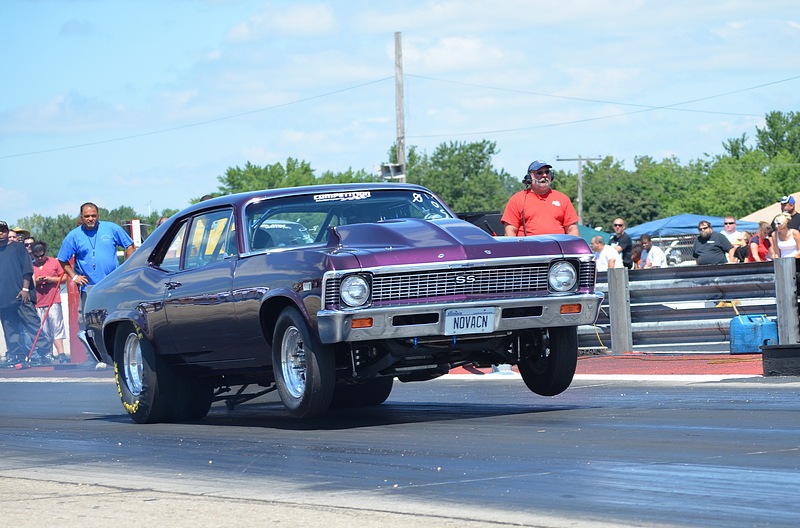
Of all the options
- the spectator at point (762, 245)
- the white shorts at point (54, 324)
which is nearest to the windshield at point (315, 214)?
the spectator at point (762, 245)

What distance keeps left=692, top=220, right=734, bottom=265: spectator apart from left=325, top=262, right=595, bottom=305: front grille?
11536 mm

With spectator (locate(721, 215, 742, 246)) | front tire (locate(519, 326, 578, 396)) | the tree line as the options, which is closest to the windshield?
front tire (locate(519, 326, 578, 396))

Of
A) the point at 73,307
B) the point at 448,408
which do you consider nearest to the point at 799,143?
the point at 73,307

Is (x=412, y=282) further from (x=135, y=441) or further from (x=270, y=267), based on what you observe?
(x=135, y=441)

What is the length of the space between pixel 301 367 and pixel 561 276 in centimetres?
177

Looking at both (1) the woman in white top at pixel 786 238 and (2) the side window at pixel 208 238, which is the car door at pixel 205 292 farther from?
(1) the woman in white top at pixel 786 238

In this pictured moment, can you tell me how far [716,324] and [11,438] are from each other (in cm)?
852

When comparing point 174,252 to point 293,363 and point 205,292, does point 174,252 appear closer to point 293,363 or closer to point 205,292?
point 205,292

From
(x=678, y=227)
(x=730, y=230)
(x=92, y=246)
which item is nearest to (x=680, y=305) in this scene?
(x=730, y=230)

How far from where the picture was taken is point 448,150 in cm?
13138

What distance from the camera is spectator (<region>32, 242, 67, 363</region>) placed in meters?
21.3

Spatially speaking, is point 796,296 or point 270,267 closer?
point 270,267

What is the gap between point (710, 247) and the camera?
1959 centimetres

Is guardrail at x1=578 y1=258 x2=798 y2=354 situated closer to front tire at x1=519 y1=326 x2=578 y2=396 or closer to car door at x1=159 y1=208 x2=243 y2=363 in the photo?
front tire at x1=519 y1=326 x2=578 y2=396
